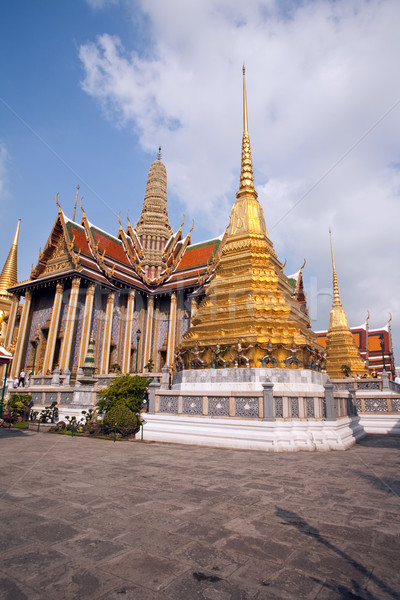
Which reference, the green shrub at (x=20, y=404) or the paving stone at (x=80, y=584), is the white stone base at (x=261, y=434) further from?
the green shrub at (x=20, y=404)

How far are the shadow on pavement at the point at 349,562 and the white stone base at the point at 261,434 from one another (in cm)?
505

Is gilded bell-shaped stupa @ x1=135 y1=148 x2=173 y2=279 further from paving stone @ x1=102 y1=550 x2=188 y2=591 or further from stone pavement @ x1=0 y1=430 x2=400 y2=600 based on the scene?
paving stone @ x1=102 y1=550 x2=188 y2=591

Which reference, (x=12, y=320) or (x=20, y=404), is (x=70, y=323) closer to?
(x=12, y=320)

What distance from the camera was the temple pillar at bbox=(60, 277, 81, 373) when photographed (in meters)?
24.1

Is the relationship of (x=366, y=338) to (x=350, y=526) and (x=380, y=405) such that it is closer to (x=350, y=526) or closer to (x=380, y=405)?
(x=380, y=405)

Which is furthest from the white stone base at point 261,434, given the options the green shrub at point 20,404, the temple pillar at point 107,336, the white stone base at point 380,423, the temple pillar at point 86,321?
the temple pillar at point 107,336

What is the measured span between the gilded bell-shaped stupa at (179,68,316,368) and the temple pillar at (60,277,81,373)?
12185 mm

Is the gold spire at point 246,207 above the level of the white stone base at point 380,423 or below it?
above

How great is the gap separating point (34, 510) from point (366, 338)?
46336 mm

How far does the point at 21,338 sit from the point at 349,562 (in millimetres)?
29060

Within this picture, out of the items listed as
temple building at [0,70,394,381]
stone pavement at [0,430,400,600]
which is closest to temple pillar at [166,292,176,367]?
temple building at [0,70,394,381]

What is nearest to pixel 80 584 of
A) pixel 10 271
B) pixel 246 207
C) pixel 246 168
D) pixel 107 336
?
pixel 246 207

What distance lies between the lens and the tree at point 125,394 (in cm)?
1244

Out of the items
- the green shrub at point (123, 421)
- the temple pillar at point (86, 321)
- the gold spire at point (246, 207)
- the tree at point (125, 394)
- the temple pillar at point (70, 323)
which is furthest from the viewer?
the temple pillar at point (86, 321)
